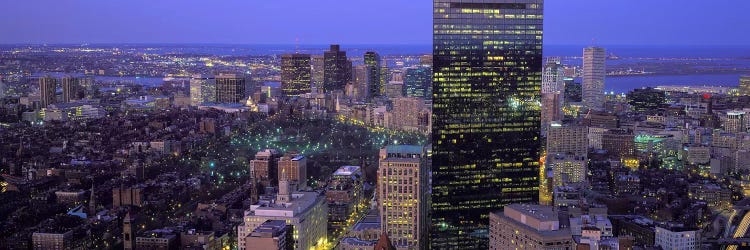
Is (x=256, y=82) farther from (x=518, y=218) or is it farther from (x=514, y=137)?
(x=518, y=218)

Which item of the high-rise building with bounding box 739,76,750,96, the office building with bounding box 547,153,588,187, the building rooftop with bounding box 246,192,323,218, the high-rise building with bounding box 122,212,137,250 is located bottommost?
the high-rise building with bounding box 122,212,137,250

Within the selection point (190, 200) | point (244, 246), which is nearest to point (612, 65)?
point (190, 200)

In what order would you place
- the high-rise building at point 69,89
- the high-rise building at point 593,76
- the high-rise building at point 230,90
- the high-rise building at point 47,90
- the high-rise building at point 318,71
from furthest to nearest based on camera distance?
the high-rise building at point 318,71, the high-rise building at point 230,90, the high-rise building at point 593,76, the high-rise building at point 69,89, the high-rise building at point 47,90

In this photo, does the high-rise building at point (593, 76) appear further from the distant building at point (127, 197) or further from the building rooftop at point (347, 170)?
the distant building at point (127, 197)

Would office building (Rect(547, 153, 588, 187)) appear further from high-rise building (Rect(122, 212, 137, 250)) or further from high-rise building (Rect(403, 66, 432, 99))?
high-rise building (Rect(403, 66, 432, 99))

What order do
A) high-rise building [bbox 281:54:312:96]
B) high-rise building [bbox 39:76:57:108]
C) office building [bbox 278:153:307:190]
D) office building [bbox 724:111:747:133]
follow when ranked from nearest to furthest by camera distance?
office building [bbox 278:153:307:190], office building [bbox 724:111:747:133], high-rise building [bbox 39:76:57:108], high-rise building [bbox 281:54:312:96]

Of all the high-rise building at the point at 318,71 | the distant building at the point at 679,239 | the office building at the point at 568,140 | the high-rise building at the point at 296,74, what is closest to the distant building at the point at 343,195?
the distant building at the point at 679,239

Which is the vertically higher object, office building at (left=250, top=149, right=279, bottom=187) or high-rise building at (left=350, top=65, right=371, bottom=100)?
high-rise building at (left=350, top=65, right=371, bottom=100)

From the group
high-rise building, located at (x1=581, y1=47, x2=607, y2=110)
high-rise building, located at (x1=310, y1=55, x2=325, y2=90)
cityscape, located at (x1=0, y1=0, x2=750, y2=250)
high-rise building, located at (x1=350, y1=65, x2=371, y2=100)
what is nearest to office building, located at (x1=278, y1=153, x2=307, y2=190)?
cityscape, located at (x1=0, y1=0, x2=750, y2=250)
